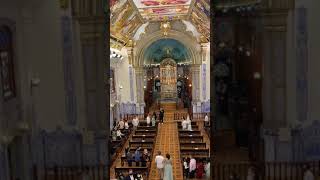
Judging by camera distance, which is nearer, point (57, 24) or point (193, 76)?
point (57, 24)

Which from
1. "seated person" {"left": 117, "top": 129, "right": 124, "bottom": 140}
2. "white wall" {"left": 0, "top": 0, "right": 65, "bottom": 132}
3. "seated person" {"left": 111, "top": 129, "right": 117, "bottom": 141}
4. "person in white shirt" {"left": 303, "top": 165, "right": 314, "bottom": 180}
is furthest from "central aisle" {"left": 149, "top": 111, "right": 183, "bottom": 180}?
"white wall" {"left": 0, "top": 0, "right": 65, "bottom": 132}

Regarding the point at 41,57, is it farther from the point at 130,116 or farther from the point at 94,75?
the point at 130,116

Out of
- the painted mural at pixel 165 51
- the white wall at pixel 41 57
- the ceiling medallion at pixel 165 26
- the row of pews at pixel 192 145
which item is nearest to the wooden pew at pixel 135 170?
the row of pews at pixel 192 145

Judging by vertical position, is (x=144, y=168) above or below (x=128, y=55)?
below

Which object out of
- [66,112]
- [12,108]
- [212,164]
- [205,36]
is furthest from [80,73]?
[205,36]

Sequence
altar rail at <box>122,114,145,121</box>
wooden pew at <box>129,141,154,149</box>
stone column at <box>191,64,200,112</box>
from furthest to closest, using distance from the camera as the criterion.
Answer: stone column at <box>191,64,200,112</box> → altar rail at <box>122,114,145,121</box> → wooden pew at <box>129,141,154,149</box>

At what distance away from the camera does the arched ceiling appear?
15.6 meters

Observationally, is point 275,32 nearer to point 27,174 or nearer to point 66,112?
point 66,112

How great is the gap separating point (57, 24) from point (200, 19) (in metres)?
10.3

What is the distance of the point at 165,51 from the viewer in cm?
2469

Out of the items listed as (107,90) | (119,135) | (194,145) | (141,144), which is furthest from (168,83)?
→ (107,90)

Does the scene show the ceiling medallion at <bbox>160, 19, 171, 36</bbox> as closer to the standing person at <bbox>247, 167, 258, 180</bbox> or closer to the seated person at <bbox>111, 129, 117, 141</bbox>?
the seated person at <bbox>111, 129, 117, 141</bbox>

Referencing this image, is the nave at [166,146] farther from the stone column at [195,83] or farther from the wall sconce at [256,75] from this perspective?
the wall sconce at [256,75]

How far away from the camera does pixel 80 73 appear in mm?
8867
